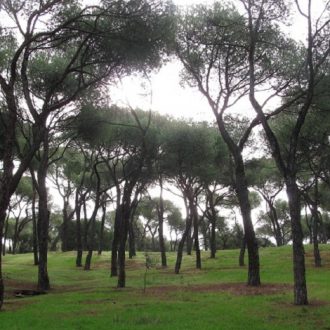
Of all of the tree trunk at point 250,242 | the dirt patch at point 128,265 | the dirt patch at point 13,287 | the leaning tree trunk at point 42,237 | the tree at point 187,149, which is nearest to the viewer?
the tree trunk at point 250,242

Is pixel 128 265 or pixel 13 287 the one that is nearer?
pixel 13 287

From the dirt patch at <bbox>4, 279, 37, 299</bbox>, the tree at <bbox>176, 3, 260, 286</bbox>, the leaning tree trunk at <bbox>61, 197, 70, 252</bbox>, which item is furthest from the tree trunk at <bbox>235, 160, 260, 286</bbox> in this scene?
the leaning tree trunk at <bbox>61, 197, 70, 252</bbox>

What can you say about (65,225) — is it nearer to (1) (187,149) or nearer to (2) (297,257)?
(1) (187,149)

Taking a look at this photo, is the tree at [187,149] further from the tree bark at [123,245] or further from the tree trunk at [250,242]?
the tree trunk at [250,242]

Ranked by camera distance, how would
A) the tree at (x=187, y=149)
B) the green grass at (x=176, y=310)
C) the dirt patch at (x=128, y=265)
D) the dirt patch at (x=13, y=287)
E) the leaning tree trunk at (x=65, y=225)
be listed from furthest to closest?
the leaning tree trunk at (x=65, y=225), the dirt patch at (x=128, y=265), the tree at (x=187, y=149), the dirt patch at (x=13, y=287), the green grass at (x=176, y=310)

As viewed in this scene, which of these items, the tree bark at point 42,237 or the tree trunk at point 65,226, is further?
the tree trunk at point 65,226

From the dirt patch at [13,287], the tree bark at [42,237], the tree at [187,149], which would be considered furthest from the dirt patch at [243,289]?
the tree at [187,149]

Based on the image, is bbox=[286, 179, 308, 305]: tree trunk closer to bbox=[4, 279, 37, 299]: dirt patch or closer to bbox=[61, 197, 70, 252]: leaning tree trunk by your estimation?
bbox=[4, 279, 37, 299]: dirt patch

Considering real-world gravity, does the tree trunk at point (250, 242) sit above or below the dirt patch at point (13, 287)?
above

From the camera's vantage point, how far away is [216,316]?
16469 millimetres

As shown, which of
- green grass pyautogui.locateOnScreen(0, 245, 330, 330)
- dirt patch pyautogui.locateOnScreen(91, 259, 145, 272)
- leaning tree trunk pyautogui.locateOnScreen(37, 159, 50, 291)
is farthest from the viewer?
dirt patch pyautogui.locateOnScreen(91, 259, 145, 272)

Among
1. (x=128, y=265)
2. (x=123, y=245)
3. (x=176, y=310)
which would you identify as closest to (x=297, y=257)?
(x=176, y=310)

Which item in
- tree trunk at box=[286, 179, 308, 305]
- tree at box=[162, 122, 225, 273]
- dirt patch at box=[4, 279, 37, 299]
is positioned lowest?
dirt patch at box=[4, 279, 37, 299]

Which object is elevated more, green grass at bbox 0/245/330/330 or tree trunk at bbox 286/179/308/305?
tree trunk at bbox 286/179/308/305
